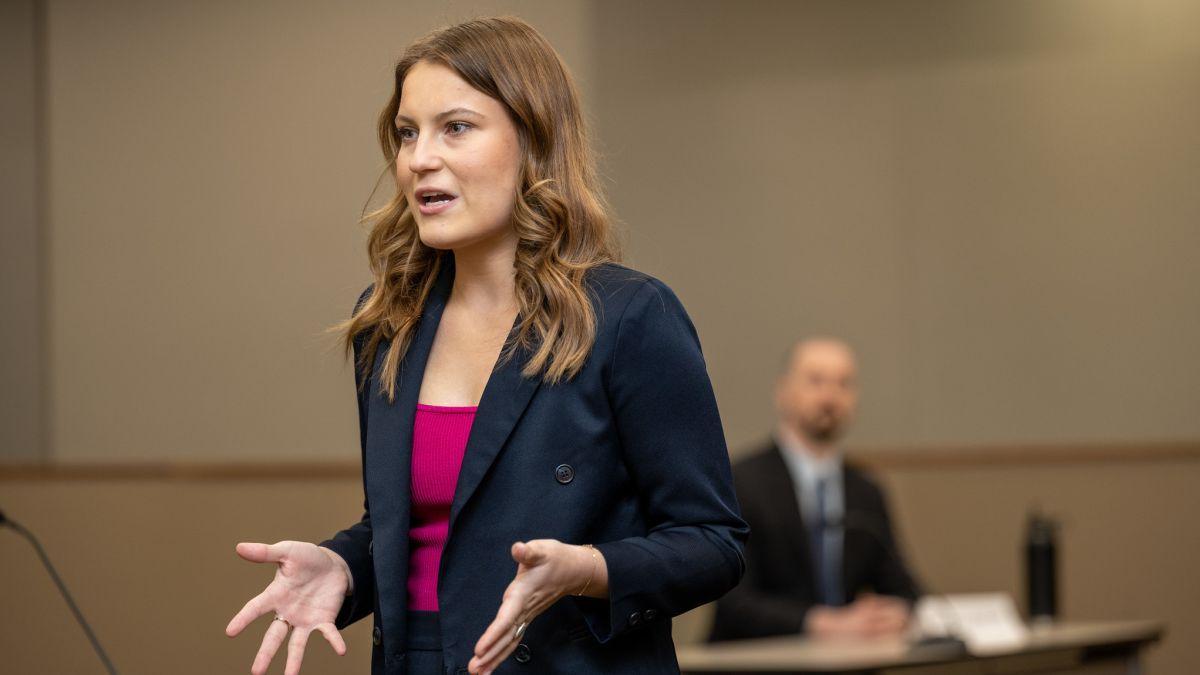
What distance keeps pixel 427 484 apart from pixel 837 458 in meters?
4.16

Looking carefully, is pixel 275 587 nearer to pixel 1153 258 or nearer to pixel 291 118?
pixel 291 118

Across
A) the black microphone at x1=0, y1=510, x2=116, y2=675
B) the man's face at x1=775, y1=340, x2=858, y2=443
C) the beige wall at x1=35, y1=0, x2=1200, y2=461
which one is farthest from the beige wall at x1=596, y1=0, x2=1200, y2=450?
the black microphone at x1=0, y1=510, x2=116, y2=675

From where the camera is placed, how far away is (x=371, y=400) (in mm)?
1761

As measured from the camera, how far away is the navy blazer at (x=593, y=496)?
161 cm

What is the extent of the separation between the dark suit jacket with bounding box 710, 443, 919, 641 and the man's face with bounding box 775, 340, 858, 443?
6.3 inches

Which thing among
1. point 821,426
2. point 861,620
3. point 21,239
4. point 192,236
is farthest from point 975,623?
point 21,239

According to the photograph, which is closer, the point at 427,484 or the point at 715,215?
the point at 427,484

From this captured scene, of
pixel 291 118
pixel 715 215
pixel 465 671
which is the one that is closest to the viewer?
pixel 465 671

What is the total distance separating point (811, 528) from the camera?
5.48 m

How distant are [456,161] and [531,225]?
0.12 metres

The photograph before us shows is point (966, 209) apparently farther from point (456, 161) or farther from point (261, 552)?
point (261, 552)

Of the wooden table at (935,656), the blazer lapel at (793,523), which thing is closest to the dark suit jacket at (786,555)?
the blazer lapel at (793,523)

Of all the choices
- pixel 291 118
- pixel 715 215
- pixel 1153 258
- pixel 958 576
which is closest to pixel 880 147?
pixel 715 215

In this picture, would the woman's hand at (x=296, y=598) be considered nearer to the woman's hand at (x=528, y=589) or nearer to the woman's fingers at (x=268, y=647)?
the woman's fingers at (x=268, y=647)
